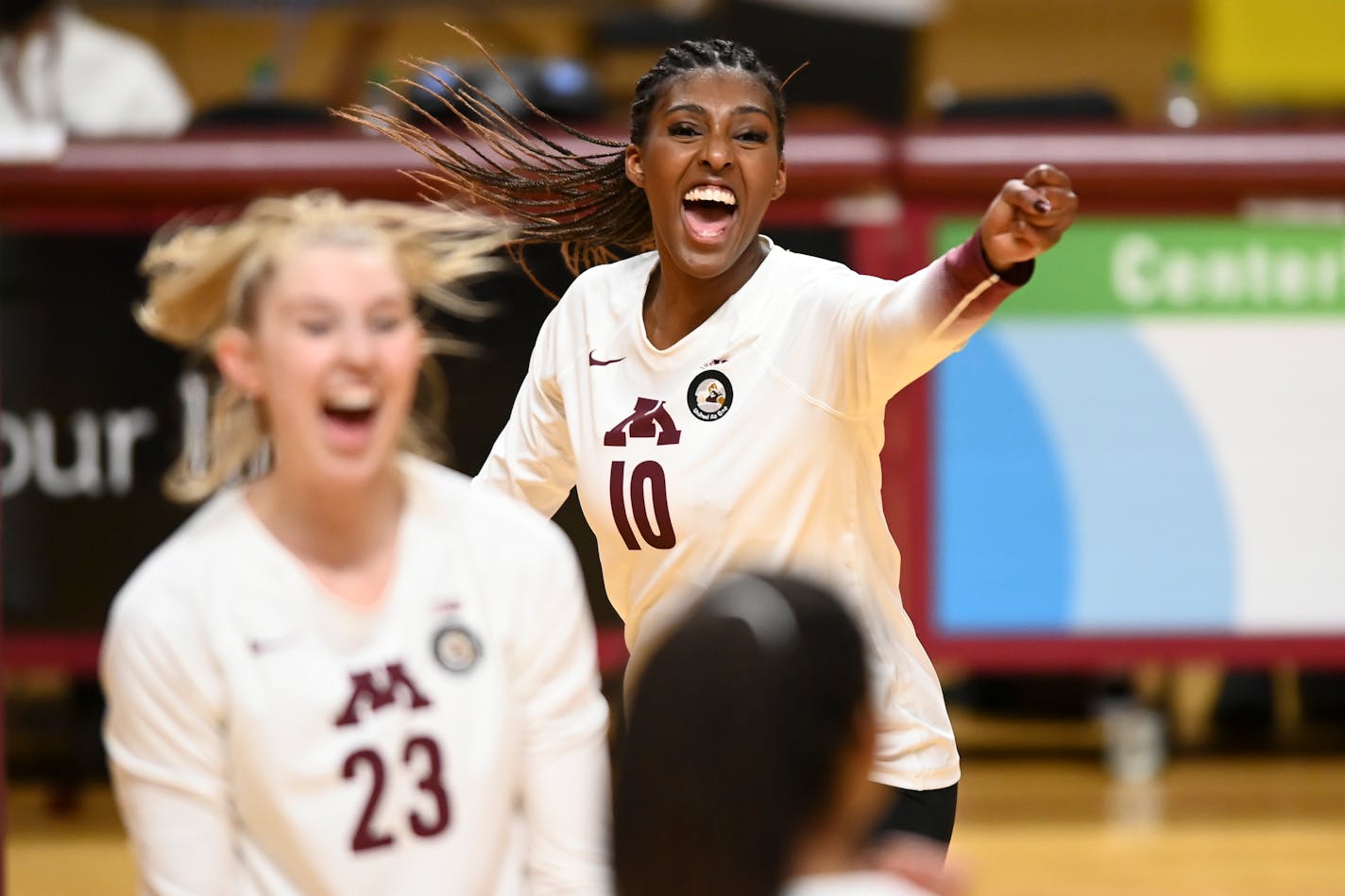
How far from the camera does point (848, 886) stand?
172cm

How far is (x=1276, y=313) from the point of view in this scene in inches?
255

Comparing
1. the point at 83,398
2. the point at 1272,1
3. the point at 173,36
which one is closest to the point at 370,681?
the point at 83,398

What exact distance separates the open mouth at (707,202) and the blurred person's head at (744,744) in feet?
5.06

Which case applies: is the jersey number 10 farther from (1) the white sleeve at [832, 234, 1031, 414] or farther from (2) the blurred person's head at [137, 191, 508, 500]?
(2) the blurred person's head at [137, 191, 508, 500]

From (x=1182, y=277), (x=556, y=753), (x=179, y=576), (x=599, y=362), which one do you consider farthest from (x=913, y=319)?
(x=1182, y=277)

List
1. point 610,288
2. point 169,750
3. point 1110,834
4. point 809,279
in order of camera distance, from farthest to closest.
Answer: point 1110,834, point 610,288, point 809,279, point 169,750

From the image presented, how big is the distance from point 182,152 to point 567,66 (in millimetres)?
1620

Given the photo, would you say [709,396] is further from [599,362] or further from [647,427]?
[599,362]

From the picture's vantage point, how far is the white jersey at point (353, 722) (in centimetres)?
228

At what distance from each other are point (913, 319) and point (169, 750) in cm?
128

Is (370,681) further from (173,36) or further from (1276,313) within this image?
(173,36)

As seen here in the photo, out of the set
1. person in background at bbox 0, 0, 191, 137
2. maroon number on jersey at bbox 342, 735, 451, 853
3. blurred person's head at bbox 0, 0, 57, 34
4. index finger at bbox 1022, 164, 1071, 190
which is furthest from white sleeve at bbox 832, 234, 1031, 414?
blurred person's head at bbox 0, 0, 57, 34

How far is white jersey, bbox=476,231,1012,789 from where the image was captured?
3174mm

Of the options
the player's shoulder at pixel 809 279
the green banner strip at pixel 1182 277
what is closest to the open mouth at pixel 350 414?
the player's shoulder at pixel 809 279
